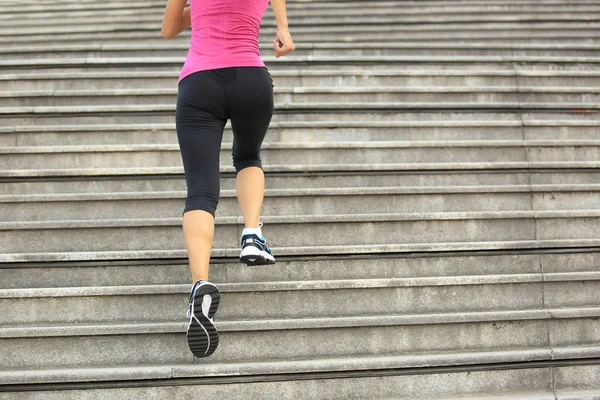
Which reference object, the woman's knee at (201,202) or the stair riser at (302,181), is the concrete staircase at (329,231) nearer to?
the stair riser at (302,181)

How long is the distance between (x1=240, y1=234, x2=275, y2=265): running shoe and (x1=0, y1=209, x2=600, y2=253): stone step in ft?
2.13

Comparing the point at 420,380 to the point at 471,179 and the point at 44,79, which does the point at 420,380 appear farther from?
the point at 44,79

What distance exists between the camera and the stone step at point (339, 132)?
4.66m

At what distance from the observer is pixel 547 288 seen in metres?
3.41

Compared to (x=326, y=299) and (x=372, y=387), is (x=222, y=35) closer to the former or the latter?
(x=326, y=299)

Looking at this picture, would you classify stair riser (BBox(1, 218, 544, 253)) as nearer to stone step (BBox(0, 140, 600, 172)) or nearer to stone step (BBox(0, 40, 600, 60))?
stone step (BBox(0, 140, 600, 172))

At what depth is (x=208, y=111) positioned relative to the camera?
9.16 ft

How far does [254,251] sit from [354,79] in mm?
2878

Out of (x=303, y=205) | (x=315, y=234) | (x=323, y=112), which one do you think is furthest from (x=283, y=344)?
(x=323, y=112)

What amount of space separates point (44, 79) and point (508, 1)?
4.86m

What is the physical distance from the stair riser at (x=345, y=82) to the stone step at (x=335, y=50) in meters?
0.65

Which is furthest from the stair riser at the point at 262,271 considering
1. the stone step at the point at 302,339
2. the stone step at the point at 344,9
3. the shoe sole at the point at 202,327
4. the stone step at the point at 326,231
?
the stone step at the point at 344,9

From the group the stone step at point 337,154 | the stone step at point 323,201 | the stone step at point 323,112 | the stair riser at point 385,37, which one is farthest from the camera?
the stair riser at point 385,37

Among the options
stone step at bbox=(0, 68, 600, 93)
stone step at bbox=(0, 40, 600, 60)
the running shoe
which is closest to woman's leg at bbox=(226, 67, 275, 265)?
the running shoe
